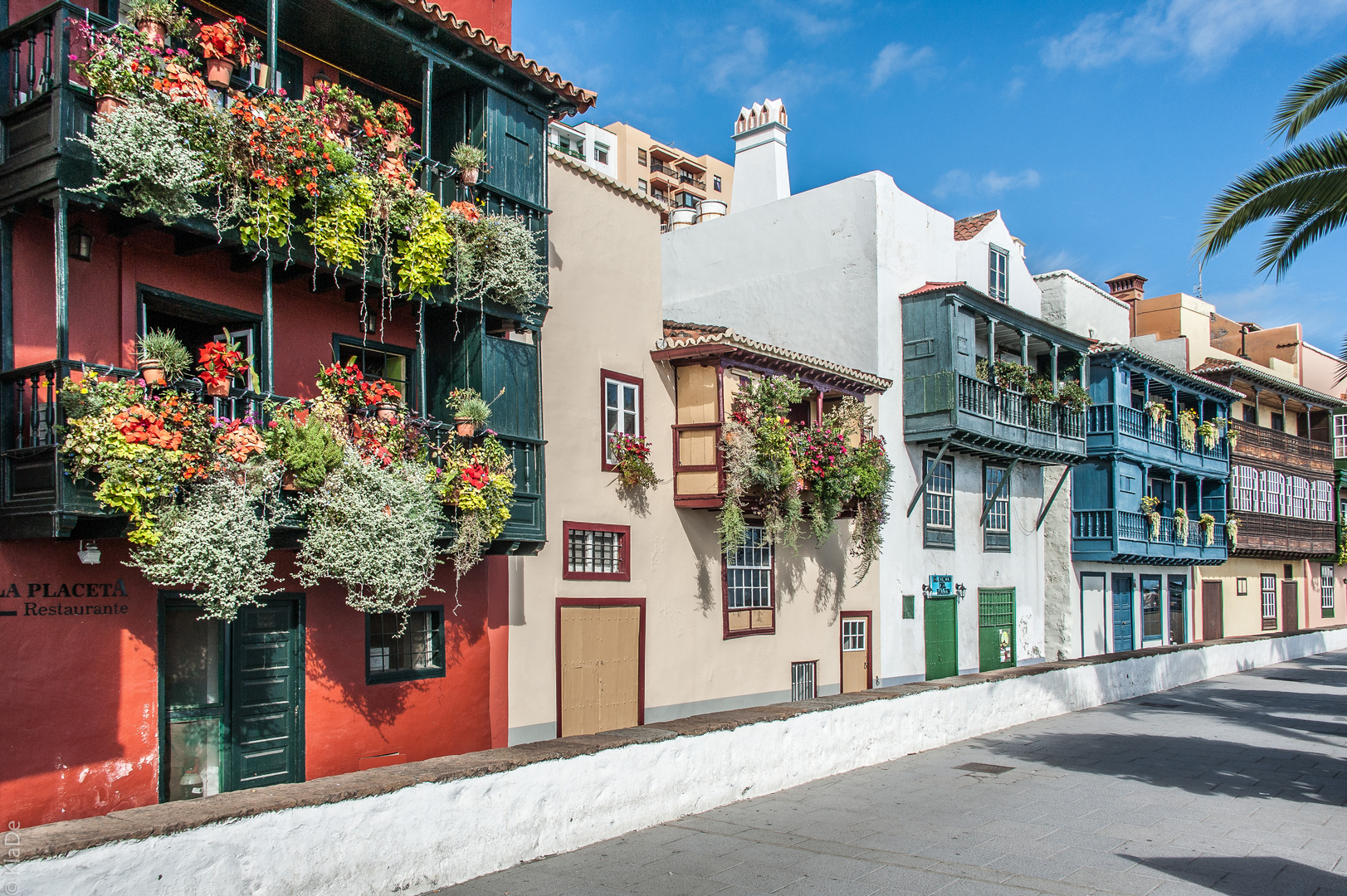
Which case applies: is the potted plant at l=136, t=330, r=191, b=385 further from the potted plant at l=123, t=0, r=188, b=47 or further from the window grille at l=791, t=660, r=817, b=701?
the window grille at l=791, t=660, r=817, b=701

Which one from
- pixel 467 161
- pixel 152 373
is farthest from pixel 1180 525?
pixel 152 373

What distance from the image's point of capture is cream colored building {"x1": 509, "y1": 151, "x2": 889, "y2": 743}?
14.2 m

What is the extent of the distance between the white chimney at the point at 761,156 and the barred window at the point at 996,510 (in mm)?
8644

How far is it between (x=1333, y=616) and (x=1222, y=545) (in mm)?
16827

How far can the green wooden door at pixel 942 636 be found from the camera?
22.2 meters

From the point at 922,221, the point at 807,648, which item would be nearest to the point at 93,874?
the point at 807,648

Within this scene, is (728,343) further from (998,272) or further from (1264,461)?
(1264,461)

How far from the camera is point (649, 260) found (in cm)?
1652

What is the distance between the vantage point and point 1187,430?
102ft

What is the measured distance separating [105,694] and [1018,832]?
28.5 feet

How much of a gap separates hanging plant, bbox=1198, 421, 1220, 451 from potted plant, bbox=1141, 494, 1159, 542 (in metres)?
4.56

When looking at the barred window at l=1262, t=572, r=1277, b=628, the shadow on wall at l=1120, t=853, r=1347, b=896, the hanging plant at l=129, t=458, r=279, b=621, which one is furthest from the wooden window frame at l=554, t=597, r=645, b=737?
the barred window at l=1262, t=572, r=1277, b=628

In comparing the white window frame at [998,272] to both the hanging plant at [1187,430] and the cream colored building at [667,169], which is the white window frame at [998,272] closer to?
the hanging plant at [1187,430]

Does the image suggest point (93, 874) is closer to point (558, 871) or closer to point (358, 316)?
point (558, 871)
